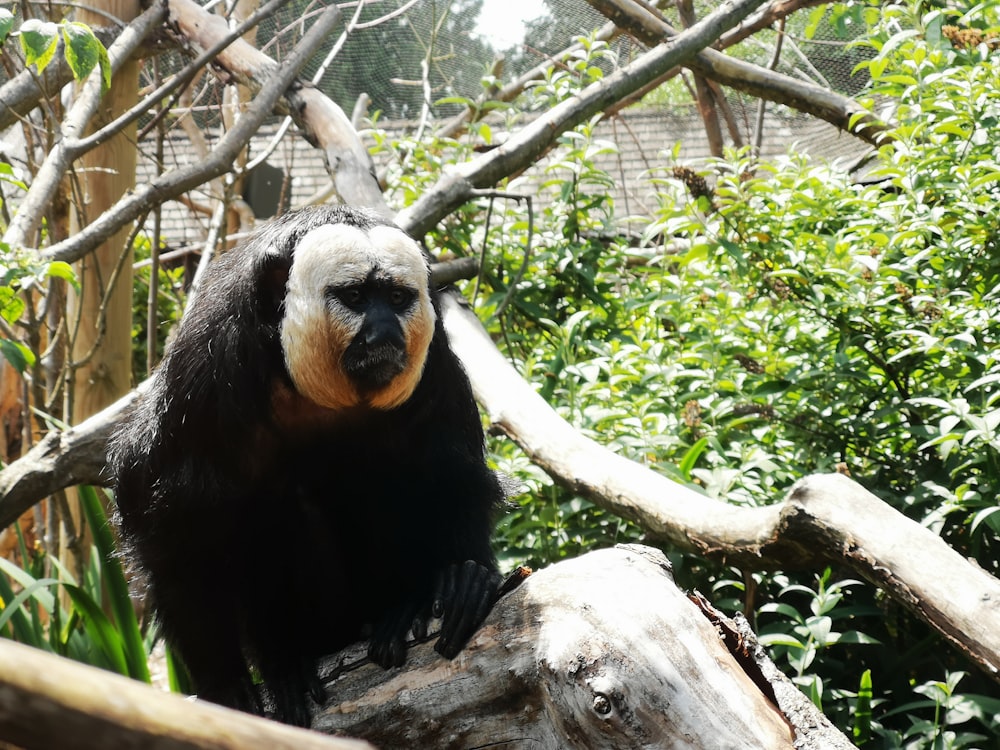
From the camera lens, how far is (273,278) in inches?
109

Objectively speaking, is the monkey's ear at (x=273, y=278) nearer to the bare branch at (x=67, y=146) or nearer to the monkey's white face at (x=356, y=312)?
the monkey's white face at (x=356, y=312)

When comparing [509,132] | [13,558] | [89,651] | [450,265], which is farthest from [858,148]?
[13,558]

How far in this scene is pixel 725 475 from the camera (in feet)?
11.8

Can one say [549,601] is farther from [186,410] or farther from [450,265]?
[450,265]

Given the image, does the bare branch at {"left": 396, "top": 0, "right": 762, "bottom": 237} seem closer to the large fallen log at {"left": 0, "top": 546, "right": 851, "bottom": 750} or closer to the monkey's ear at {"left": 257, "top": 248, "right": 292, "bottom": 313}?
the monkey's ear at {"left": 257, "top": 248, "right": 292, "bottom": 313}

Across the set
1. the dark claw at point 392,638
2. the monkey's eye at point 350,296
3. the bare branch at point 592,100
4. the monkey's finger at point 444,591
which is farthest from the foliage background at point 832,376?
the monkey's eye at point 350,296

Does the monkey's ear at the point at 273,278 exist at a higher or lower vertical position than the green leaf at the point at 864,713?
higher

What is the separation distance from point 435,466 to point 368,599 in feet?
1.64

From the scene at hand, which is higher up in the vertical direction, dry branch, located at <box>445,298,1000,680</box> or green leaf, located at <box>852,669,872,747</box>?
dry branch, located at <box>445,298,1000,680</box>

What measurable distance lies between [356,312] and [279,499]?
58cm

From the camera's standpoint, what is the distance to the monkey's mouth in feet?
8.59

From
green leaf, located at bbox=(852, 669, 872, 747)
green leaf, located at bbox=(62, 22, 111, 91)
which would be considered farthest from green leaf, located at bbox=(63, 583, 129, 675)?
green leaf, located at bbox=(852, 669, 872, 747)

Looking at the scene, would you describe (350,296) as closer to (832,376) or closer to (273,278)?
(273,278)

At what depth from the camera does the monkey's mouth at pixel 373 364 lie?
262cm
